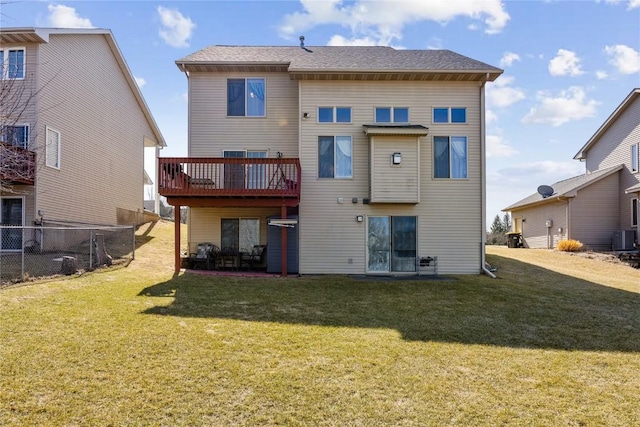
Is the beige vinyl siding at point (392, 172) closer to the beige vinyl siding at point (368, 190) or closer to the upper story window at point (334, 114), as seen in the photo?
the beige vinyl siding at point (368, 190)

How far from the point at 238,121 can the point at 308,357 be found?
1042 cm

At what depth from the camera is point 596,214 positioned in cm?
1878

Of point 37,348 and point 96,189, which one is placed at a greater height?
point 96,189

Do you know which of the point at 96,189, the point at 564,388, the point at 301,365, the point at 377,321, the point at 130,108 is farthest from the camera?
the point at 130,108

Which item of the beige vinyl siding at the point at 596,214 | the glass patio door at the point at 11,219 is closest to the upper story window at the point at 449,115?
the beige vinyl siding at the point at 596,214

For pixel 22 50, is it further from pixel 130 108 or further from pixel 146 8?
pixel 130 108

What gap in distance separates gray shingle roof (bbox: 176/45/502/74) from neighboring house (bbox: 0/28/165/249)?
4.92 meters

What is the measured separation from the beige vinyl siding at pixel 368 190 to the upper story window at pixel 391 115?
0.53 feet

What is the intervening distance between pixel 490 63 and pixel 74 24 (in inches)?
602

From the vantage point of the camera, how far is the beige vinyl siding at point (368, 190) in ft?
41.5

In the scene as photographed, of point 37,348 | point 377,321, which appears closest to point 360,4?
point 377,321

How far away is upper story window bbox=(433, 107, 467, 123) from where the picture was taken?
1293 cm

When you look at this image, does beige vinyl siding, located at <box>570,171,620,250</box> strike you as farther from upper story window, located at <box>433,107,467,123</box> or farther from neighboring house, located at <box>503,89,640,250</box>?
upper story window, located at <box>433,107,467,123</box>

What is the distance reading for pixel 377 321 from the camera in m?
7.11
